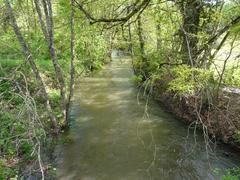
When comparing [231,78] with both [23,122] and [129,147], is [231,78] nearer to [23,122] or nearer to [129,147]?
[129,147]

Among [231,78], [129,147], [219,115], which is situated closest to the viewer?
[129,147]

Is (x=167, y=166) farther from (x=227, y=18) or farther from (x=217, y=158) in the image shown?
(x=227, y=18)

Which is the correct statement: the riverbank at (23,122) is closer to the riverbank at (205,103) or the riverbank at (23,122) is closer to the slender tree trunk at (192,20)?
the riverbank at (205,103)

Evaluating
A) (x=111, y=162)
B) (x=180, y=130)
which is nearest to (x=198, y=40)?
(x=180, y=130)

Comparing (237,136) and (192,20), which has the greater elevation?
(192,20)

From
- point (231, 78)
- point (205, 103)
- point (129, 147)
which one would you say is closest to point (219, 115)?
point (205, 103)

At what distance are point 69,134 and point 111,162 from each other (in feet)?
7.29

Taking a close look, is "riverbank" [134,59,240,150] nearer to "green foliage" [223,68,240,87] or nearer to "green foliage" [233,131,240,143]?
"green foliage" [233,131,240,143]

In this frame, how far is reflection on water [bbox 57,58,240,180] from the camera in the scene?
770 centimetres

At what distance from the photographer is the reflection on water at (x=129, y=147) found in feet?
25.2

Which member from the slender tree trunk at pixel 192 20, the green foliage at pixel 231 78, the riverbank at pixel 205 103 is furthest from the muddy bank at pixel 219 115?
the slender tree trunk at pixel 192 20

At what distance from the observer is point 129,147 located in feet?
29.7

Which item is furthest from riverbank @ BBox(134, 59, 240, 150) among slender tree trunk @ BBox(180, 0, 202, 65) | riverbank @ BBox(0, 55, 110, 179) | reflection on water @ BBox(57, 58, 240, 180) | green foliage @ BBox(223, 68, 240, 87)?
riverbank @ BBox(0, 55, 110, 179)

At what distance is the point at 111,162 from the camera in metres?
8.17
